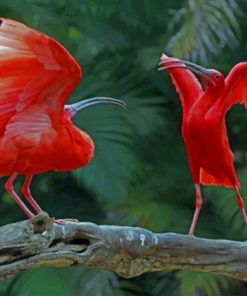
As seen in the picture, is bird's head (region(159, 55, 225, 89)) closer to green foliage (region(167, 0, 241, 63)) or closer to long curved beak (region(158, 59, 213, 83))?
long curved beak (region(158, 59, 213, 83))

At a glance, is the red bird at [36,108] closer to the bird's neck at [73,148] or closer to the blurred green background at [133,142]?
the bird's neck at [73,148]

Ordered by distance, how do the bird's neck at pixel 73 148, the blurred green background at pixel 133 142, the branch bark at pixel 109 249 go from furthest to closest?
1. the blurred green background at pixel 133 142
2. the bird's neck at pixel 73 148
3. the branch bark at pixel 109 249

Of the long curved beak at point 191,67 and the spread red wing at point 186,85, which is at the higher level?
the long curved beak at point 191,67

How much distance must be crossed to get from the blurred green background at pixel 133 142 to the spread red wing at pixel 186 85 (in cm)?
133

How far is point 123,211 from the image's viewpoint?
13.3 ft

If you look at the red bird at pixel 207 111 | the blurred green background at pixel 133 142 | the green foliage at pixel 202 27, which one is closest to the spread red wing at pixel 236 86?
the red bird at pixel 207 111

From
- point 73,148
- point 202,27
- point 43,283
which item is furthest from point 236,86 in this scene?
point 43,283

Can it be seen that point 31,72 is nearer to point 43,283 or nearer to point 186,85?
point 186,85

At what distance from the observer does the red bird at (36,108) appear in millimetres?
2143

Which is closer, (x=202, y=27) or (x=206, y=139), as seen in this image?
(x=206, y=139)

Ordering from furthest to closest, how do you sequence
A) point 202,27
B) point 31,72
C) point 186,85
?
point 202,27 → point 186,85 → point 31,72

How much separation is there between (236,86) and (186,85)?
106 mm

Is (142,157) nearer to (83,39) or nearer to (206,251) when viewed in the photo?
(83,39)

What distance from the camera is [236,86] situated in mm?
2332
